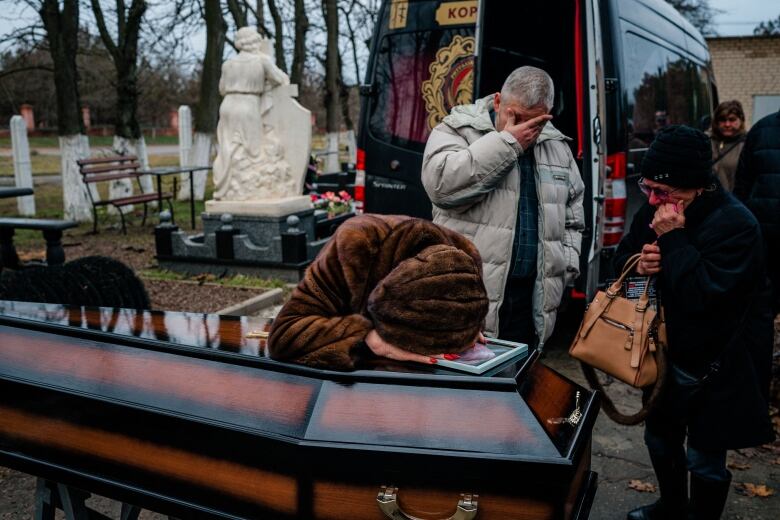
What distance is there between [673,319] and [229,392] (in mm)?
1503

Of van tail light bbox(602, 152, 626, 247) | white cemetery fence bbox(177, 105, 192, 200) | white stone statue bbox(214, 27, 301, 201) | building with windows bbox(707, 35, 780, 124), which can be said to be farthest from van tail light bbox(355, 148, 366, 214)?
building with windows bbox(707, 35, 780, 124)

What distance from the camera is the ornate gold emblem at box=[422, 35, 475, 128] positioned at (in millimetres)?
4871

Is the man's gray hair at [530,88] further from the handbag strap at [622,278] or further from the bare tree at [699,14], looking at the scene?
the bare tree at [699,14]

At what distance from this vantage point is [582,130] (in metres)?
3.66

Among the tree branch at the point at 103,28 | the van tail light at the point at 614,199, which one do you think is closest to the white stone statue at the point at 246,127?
the van tail light at the point at 614,199

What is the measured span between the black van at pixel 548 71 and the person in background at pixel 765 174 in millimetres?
789

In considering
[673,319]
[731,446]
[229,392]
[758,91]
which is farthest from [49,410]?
[758,91]

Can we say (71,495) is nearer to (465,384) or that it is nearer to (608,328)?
(465,384)

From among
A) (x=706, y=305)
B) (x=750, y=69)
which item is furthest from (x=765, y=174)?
(x=750, y=69)

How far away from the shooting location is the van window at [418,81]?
4.91 m

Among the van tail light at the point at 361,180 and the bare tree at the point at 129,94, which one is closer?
the van tail light at the point at 361,180

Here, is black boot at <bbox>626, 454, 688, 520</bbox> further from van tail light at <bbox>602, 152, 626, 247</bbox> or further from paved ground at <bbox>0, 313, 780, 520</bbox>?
van tail light at <bbox>602, 152, 626, 247</bbox>

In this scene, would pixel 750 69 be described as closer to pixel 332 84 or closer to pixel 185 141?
pixel 332 84

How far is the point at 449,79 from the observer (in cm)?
498
